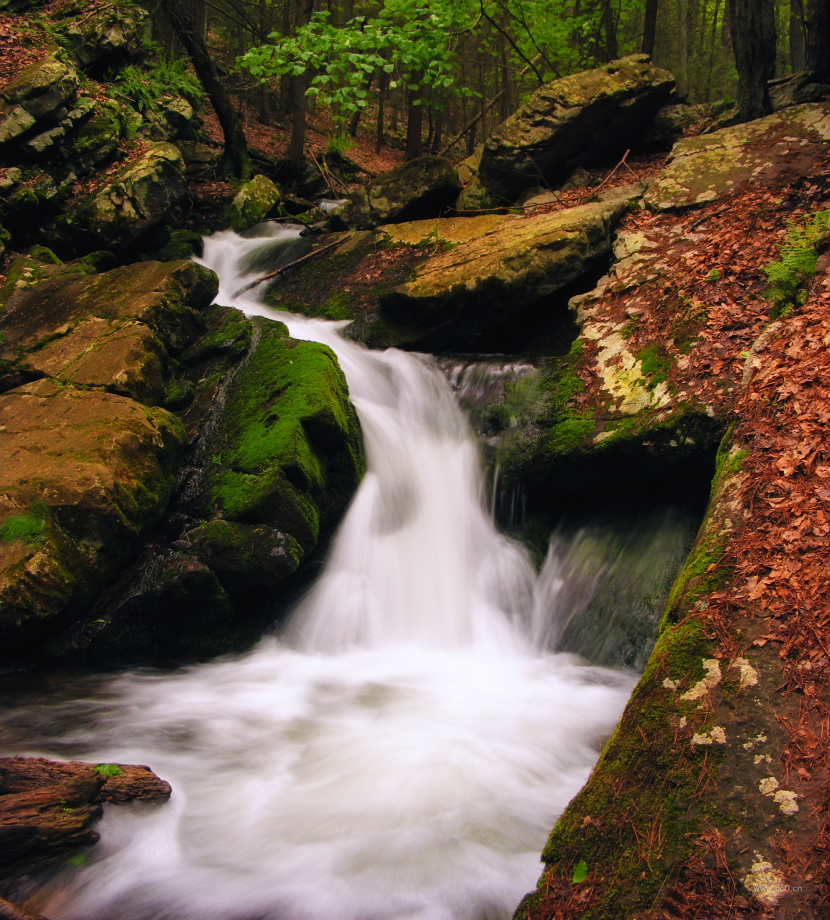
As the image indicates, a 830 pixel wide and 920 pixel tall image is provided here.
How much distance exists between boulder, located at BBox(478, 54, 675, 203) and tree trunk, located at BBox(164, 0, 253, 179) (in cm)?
601

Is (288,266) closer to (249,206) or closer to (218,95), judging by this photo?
(249,206)

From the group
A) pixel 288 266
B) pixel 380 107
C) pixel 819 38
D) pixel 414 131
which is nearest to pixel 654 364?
pixel 288 266

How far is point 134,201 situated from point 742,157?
829cm

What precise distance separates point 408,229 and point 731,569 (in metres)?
7.89

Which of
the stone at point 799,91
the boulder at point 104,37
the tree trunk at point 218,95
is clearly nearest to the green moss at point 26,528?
the stone at point 799,91

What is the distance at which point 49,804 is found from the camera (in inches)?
110

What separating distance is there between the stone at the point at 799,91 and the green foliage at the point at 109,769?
10.5 m

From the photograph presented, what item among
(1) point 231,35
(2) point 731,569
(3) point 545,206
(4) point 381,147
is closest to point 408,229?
(3) point 545,206

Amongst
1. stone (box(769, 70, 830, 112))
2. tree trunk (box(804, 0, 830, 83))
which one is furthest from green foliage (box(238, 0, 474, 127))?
tree trunk (box(804, 0, 830, 83))

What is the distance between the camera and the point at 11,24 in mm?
10211

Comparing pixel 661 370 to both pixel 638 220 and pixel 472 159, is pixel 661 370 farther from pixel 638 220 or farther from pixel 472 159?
pixel 472 159

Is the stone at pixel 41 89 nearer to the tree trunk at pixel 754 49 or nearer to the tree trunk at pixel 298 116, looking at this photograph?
the tree trunk at pixel 298 116

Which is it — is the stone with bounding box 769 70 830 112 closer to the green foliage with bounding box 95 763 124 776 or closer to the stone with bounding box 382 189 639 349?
the stone with bounding box 382 189 639 349

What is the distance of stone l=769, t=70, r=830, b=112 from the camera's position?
317 inches
